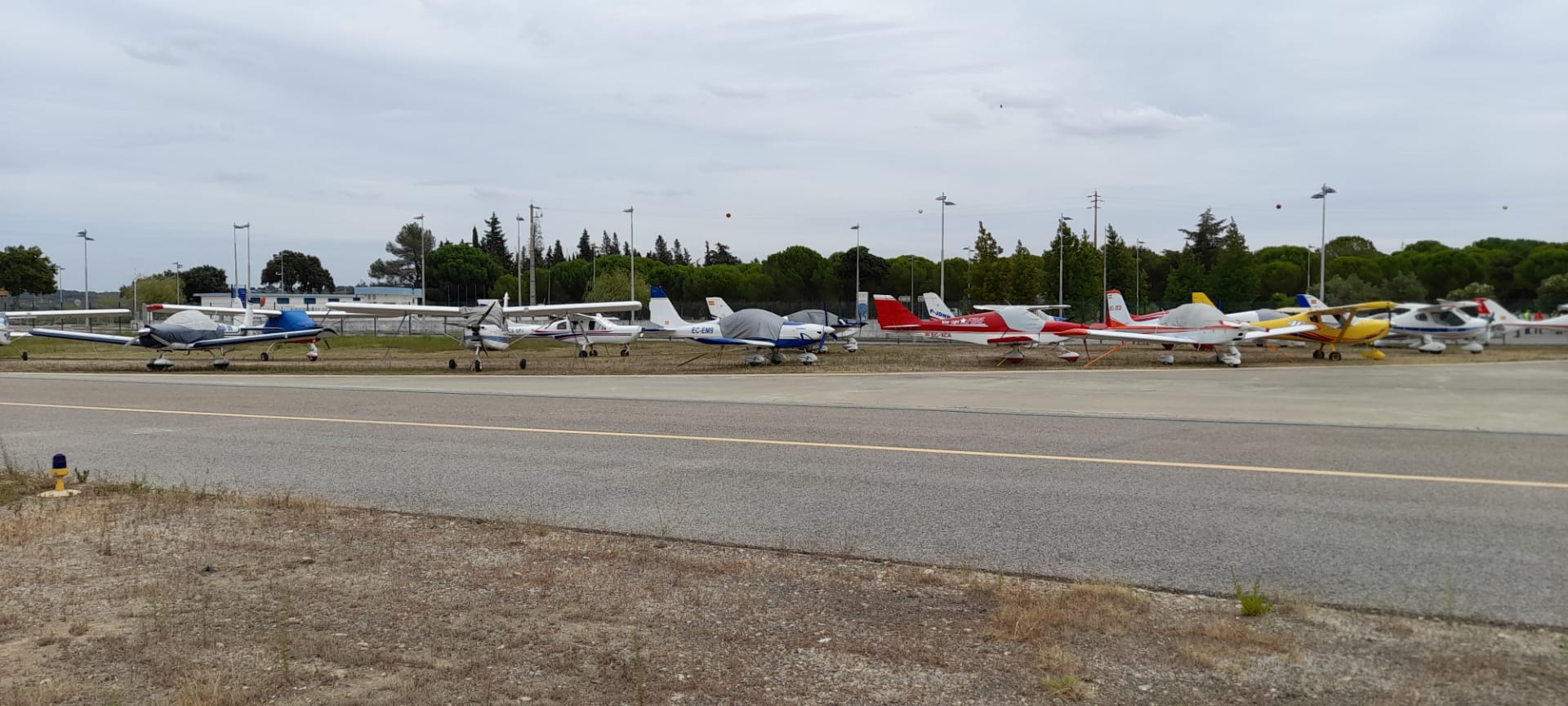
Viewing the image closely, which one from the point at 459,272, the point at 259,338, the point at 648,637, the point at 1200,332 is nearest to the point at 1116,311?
the point at 1200,332

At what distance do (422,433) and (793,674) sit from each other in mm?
9613

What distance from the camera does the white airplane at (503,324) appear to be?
29688mm

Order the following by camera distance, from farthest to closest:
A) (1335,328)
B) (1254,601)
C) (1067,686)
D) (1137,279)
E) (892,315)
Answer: (1137,279) → (892,315) → (1335,328) → (1254,601) → (1067,686)

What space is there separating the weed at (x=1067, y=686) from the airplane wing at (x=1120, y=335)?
25.6 metres

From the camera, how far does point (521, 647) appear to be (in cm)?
428

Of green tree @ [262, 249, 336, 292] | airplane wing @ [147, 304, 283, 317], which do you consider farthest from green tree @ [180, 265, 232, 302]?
airplane wing @ [147, 304, 283, 317]

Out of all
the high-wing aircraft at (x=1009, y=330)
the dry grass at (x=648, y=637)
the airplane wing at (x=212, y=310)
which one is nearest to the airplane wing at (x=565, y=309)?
the airplane wing at (x=212, y=310)

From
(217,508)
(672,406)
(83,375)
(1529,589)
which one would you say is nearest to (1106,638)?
(1529,589)

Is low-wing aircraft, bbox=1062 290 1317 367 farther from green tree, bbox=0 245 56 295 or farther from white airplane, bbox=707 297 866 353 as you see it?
green tree, bbox=0 245 56 295

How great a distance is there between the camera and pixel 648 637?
4414mm

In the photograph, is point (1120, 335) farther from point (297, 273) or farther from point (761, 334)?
point (297, 273)

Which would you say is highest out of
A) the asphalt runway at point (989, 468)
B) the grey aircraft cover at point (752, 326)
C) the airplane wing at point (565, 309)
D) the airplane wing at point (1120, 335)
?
the airplane wing at point (565, 309)

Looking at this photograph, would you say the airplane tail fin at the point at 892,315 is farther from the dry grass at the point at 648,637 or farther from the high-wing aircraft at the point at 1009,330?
the dry grass at the point at 648,637

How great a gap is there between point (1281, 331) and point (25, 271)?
115m
